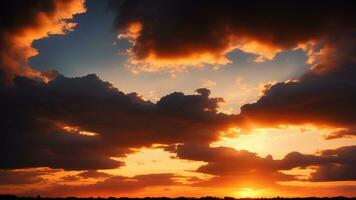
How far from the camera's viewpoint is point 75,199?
91.5 meters

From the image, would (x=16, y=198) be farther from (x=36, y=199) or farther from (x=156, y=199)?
(x=156, y=199)

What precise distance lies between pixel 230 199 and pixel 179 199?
24.5 metres

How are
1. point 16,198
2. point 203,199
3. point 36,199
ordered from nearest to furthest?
point 16,198 < point 36,199 < point 203,199

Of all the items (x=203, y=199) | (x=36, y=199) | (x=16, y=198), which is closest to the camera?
(x=16, y=198)

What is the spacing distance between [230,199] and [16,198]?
92539mm

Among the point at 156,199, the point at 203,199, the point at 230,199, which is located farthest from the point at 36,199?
the point at 230,199

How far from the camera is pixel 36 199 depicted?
299 feet

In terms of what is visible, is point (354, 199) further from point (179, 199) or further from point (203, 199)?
point (179, 199)

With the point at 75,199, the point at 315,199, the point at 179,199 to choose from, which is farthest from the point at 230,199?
the point at 75,199

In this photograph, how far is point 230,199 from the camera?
318 ft

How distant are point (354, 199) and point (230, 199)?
52761 millimetres

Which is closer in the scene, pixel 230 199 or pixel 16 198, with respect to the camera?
pixel 16 198

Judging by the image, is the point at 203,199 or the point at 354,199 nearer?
the point at 354,199

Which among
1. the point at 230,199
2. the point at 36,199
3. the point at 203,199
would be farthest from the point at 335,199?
the point at 36,199
